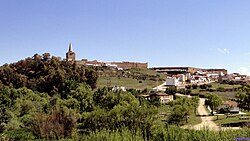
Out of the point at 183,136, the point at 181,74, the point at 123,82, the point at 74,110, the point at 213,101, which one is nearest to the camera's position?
the point at 183,136

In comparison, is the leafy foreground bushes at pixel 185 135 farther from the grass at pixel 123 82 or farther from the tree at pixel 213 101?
the grass at pixel 123 82

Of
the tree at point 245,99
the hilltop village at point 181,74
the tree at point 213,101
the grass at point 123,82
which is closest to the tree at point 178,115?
the tree at point 245,99

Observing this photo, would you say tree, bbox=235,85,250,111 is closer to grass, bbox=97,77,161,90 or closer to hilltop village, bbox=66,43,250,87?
grass, bbox=97,77,161,90

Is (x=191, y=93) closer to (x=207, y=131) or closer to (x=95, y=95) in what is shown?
(x=95, y=95)

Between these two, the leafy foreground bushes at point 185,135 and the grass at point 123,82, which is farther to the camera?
the grass at point 123,82

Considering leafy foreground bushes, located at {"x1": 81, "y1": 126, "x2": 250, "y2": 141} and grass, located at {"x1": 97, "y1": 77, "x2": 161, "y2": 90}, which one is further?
grass, located at {"x1": 97, "y1": 77, "x2": 161, "y2": 90}

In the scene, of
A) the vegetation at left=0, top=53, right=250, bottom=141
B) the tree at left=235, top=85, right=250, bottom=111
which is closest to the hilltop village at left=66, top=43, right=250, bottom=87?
the vegetation at left=0, top=53, right=250, bottom=141

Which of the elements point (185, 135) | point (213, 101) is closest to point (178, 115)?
point (213, 101)

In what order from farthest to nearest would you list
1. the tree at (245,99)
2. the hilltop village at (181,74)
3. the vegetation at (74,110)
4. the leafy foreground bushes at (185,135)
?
1. the hilltop village at (181,74)
2. the tree at (245,99)
3. the vegetation at (74,110)
4. the leafy foreground bushes at (185,135)

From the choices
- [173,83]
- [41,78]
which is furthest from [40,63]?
[173,83]

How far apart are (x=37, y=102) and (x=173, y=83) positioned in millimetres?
47915

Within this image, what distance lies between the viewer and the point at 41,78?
46312 millimetres

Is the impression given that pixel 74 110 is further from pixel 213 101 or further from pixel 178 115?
pixel 213 101

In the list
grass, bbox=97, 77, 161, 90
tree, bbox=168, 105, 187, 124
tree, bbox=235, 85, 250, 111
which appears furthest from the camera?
grass, bbox=97, 77, 161, 90
